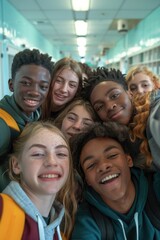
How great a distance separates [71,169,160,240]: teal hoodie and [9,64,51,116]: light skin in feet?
2.28

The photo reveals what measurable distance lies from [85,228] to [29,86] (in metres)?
0.92

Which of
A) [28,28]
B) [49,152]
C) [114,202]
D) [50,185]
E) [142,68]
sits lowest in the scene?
[114,202]

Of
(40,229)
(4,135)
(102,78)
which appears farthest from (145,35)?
(40,229)

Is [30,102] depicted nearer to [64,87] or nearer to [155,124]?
[64,87]

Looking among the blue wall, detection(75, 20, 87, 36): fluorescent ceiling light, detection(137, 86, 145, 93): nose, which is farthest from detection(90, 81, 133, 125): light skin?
detection(75, 20, 87, 36): fluorescent ceiling light

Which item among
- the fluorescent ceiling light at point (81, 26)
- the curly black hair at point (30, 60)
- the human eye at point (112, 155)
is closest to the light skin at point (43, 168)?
the human eye at point (112, 155)

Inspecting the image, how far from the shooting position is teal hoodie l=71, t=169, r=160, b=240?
128 cm

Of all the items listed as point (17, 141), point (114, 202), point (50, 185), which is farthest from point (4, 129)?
point (114, 202)

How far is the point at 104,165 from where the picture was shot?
4.49ft

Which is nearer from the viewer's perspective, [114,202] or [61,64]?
[114,202]

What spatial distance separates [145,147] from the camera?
1336 millimetres

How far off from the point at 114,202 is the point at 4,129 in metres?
0.67

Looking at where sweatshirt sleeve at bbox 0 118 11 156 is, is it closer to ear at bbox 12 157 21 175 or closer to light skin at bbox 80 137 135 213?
ear at bbox 12 157 21 175

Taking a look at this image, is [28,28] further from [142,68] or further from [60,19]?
[142,68]
